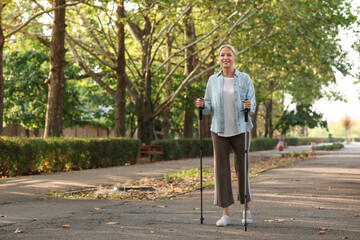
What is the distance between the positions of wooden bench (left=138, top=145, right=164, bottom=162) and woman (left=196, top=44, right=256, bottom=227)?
61.5 ft

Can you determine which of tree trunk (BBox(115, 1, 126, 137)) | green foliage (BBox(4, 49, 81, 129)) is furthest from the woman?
green foliage (BBox(4, 49, 81, 129))

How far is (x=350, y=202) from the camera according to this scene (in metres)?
8.96

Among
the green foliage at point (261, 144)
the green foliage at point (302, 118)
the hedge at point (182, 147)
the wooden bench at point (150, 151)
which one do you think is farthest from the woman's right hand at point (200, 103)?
the green foliage at point (302, 118)

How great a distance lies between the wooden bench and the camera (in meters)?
26.0

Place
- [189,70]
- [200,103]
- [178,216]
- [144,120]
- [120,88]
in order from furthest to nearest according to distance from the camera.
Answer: [189,70] < [144,120] < [120,88] < [178,216] < [200,103]

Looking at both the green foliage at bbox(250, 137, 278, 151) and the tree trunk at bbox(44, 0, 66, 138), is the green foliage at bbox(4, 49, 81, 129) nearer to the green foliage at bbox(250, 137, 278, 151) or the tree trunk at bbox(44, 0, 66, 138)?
the tree trunk at bbox(44, 0, 66, 138)

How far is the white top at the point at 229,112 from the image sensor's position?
6609 mm

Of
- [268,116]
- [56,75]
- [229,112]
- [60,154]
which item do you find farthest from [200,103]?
[268,116]

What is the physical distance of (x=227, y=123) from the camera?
6.62 m

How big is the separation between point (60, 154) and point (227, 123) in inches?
435

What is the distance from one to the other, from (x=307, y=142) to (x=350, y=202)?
81895 mm

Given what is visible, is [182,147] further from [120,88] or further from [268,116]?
[268,116]

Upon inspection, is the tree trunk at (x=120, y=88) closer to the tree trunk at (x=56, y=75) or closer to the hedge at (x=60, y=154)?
the hedge at (x=60, y=154)

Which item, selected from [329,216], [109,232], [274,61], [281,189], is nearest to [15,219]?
[109,232]
